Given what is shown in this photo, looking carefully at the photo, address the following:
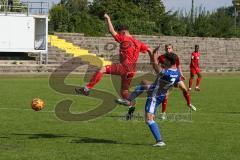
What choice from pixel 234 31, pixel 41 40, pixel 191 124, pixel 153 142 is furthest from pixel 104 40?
pixel 153 142

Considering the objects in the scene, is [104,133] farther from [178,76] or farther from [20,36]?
[20,36]

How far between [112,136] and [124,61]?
2703 millimetres

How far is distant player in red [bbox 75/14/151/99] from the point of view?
15.0 metres

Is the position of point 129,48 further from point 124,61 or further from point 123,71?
point 123,71

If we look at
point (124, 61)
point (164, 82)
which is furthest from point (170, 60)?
point (124, 61)

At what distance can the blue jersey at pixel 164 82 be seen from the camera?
12.6 m

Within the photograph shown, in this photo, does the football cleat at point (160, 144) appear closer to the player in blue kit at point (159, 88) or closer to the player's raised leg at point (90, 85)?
the player in blue kit at point (159, 88)

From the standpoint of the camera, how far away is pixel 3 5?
5028 cm

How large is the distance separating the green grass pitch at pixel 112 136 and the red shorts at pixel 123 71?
1.05 meters

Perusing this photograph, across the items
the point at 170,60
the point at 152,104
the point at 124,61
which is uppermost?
the point at 170,60

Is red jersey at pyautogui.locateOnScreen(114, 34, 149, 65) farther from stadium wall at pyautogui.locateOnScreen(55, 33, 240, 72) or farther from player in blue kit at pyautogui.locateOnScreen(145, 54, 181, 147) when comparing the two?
stadium wall at pyautogui.locateOnScreen(55, 33, 240, 72)

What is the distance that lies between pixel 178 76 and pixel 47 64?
33519 mm

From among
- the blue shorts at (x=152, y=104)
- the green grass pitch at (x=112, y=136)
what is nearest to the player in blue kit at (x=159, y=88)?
the blue shorts at (x=152, y=104)

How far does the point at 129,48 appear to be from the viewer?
1550cm
